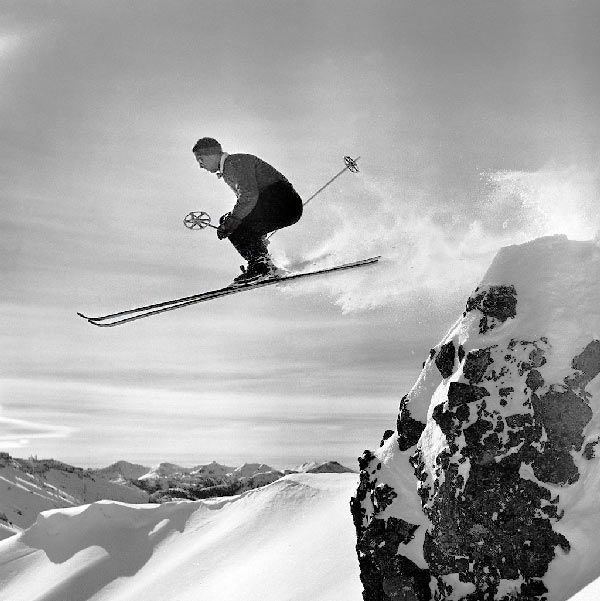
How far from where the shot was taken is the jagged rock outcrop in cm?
976

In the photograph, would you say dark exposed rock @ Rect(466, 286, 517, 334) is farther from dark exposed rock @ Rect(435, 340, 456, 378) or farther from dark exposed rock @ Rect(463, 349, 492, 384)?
dark exposed rock @ Rect(435, 340, 456, 378)

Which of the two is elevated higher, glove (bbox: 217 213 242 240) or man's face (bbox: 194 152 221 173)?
man's face (bbox: 194 152 221 173)

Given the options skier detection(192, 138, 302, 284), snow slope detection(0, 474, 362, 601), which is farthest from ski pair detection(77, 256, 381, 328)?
snow slope detection(0, 474, 362, 601)

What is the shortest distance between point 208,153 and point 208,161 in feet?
0.43

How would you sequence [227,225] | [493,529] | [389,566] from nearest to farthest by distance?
1. [493,529]
2. [227,225]
3. [389,566]

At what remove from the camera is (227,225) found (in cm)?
1022

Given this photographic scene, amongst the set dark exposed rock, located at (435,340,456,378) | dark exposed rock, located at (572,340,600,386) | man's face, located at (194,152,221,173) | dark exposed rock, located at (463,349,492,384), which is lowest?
dark exposed rock, located at (572,340,600,386)

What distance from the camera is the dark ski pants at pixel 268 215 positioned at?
33.1 ft

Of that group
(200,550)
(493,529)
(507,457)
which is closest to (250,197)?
(507,457)

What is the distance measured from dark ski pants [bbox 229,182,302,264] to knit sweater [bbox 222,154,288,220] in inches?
3.9

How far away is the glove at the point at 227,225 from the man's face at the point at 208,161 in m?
0.85

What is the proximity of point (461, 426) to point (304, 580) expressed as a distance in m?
14.9

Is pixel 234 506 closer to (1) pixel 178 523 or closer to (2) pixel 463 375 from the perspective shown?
(1) pixel 178 523

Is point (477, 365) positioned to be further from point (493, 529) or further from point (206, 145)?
point (206, 145)
